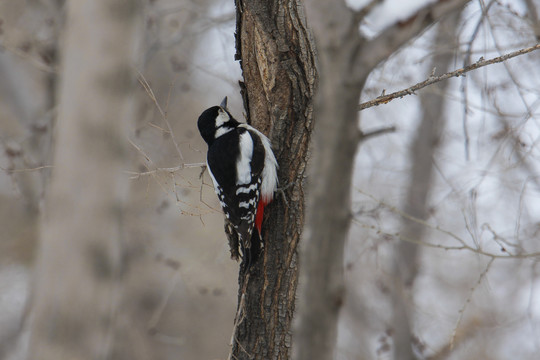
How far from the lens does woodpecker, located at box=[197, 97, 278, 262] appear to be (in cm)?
328

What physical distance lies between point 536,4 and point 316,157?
512 centimetres

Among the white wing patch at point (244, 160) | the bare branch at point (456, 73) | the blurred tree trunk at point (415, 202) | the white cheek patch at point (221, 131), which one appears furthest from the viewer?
the blurred tree trunk at point (415, 202)

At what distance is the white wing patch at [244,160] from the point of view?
11.6 feet

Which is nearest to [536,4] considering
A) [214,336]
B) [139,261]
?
[139,261]

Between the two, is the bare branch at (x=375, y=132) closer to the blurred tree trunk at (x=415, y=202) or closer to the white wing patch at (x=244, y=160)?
the white wing patch at (x=244, y=160)

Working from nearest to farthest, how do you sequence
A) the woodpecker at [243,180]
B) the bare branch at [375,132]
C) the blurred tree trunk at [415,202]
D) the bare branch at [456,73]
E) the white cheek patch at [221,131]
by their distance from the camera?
1. the bare branch at [375,132]
2. the bare branch at [456,73]
3. the woodpecker at [243,180]
4. the white cheek patch at [221,131]
5. the blurred tree trunk at [415,202]

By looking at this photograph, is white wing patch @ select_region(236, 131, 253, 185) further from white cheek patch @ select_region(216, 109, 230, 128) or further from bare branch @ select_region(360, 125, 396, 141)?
bare branch @ select_region(360, 125, 396, 141)

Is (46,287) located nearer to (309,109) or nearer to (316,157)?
(316,157)

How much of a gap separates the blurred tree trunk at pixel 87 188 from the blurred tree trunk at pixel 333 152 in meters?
0.46

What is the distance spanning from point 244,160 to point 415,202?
12.1ft

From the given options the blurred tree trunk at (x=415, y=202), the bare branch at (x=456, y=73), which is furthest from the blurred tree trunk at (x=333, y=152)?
the blurred tree trunk at (x=415, y=202)

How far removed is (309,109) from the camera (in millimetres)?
3107

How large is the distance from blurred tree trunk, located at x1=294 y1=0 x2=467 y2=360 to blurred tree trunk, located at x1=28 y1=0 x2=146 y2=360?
1.51 feet

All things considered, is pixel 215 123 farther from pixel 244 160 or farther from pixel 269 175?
pixel 269 175
